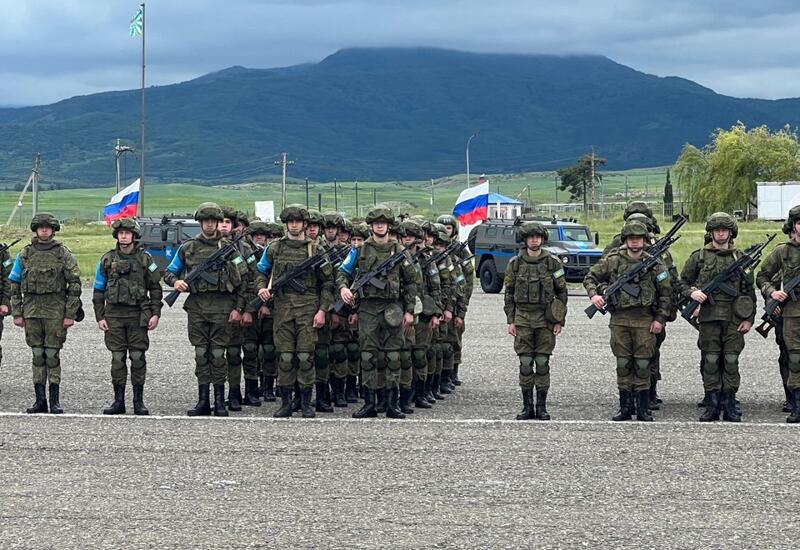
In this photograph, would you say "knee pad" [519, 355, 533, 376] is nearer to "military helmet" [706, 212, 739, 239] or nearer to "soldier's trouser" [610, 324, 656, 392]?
Answer: "soldier's trouser" [610, 324, 656, 392]

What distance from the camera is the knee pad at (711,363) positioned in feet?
44.9

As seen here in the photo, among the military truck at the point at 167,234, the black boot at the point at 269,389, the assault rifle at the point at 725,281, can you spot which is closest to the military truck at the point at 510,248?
the military truck at the point at 167,234

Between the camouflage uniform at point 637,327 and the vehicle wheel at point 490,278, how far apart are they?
21.8 m

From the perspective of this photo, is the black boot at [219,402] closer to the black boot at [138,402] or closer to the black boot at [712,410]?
the black boot at [138,402]

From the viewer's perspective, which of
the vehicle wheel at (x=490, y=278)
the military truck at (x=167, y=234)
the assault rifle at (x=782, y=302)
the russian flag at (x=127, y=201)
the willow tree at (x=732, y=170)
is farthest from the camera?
the willow tree at (x=732, y=170)

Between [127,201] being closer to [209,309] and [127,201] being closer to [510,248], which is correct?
[510,248]

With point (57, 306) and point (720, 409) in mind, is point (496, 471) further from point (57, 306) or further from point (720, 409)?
point (57, 306)

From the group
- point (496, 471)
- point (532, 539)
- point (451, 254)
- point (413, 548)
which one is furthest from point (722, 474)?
point (451, 254)

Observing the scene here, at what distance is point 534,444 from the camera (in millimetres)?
11758

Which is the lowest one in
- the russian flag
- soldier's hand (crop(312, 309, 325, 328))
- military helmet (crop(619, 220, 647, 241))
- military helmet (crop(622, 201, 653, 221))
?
soldier's hand (crop(312, 309, 325, 328))

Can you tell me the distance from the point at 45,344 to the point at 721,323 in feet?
21.3

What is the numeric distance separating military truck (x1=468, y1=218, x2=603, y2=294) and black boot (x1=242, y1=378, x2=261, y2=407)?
20544 mm

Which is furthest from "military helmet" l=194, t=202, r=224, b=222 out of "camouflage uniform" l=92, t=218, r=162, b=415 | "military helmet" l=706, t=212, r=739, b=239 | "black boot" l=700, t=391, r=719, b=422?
"black boot" l=700, t=391, r=719, b=422

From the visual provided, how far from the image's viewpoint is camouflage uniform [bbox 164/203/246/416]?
1381 cm
